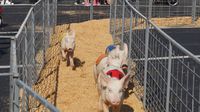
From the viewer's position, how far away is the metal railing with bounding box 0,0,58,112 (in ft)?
16.0

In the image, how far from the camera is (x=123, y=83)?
7.01m

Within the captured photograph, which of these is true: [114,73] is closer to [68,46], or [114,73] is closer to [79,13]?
[68,46]

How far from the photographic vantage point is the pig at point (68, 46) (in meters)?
10.6

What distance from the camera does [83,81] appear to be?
1046cm

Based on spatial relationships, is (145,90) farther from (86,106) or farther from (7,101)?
(7,101)

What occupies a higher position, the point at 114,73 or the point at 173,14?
the point at 173,14

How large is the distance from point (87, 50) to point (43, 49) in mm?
2353

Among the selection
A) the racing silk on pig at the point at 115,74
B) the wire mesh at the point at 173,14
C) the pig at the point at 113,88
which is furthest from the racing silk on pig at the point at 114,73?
the wire mesh at the point at 173,14

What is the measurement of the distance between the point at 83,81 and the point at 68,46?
2.99ft

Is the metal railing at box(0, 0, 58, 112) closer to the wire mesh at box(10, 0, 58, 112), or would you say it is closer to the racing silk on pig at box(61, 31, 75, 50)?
the wire mesh at box(10, 0, 58, 112)

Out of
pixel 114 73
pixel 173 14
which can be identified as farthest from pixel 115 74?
pixel 173 14

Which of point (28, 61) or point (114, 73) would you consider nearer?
point (114, 73)

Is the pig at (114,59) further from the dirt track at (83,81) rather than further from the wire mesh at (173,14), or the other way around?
the wire mesh at (173,14)

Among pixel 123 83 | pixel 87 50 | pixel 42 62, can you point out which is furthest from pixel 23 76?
pixel 87 50
